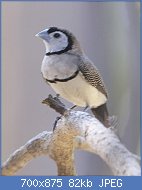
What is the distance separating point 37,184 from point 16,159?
0.09 meters

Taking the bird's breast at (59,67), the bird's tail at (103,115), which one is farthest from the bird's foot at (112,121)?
the bird's breast at (59,67)

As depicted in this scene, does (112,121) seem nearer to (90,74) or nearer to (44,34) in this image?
(90,74)

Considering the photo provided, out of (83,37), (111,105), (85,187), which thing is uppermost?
(83,37)

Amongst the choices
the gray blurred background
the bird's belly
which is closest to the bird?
the bird's belly

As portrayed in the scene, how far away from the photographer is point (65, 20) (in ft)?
3.74

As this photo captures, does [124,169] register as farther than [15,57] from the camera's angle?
No

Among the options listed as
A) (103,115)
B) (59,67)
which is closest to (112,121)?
(103,115)

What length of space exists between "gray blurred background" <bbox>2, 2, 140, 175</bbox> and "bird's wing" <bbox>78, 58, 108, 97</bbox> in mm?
104

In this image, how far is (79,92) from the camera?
3.13ft

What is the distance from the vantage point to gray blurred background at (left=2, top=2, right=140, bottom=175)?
Answer: 109 centimetres

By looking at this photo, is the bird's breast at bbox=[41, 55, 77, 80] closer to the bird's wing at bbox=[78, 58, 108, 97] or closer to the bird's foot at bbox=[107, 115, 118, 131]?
the bird's wing at bbox=[78, 58, 108, 97]

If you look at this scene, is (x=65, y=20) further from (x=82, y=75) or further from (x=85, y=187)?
(x=85, y=187)

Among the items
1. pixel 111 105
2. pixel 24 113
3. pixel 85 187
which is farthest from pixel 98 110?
pixel 24 113

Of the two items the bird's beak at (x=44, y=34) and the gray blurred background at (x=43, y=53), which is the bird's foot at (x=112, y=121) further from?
the bird's beak at (x=44, y=34)
